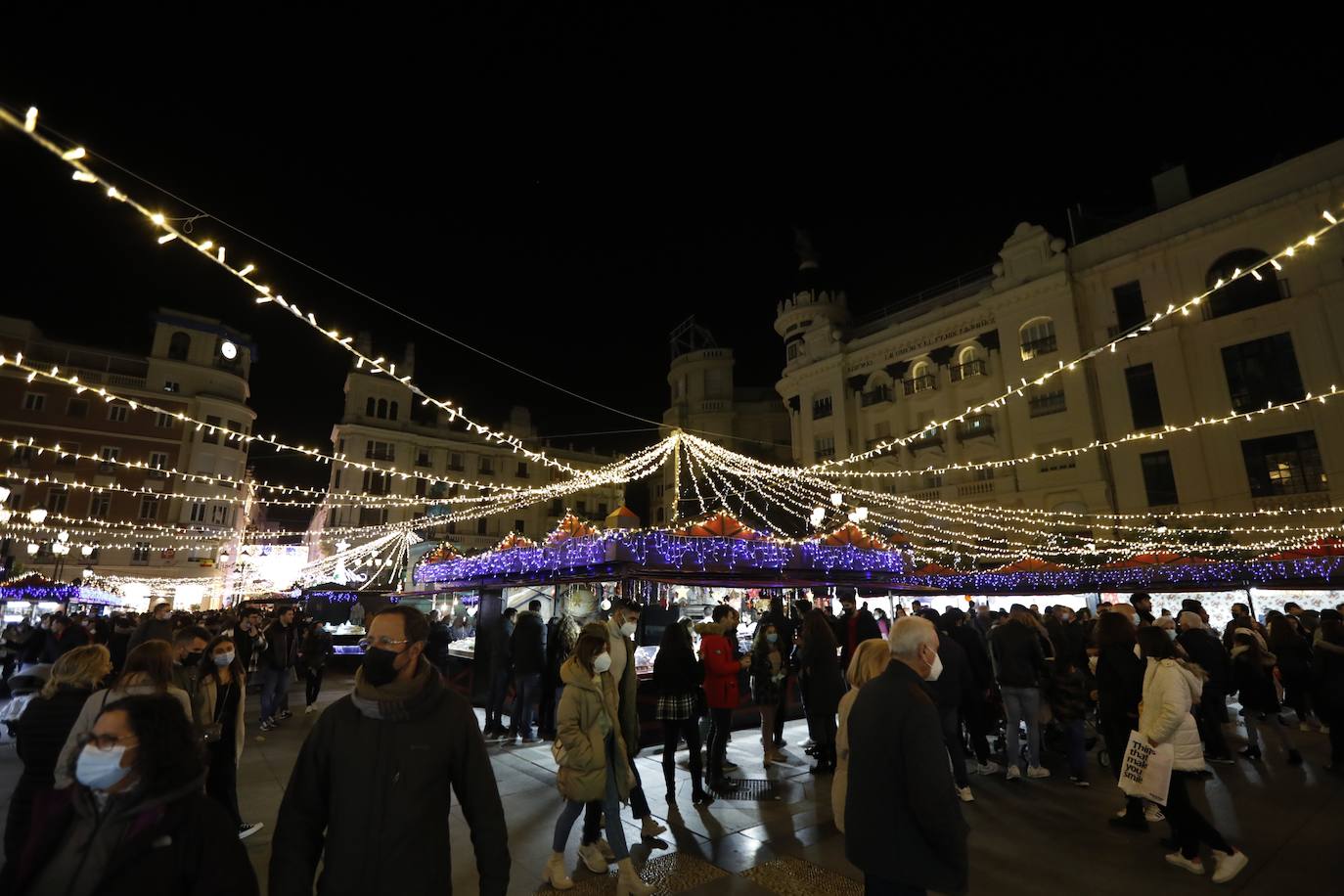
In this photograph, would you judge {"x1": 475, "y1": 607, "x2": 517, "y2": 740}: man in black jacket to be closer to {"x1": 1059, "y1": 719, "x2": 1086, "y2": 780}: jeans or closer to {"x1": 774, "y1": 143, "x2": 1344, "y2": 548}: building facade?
{"x1": 1059, "y1": 719, "x2": 1086, "y2": 780}: jeans

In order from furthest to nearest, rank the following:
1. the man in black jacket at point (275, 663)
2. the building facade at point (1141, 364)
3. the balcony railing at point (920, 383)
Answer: the balcony railing at point (920, 383) < the building facade at point (1141, 364) < the man in black jacket at point (275, 663)

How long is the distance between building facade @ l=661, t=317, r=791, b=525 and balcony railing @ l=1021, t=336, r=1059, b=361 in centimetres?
1482

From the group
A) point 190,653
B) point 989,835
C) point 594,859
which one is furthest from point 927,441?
point 190,653

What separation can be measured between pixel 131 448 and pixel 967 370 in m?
43.2

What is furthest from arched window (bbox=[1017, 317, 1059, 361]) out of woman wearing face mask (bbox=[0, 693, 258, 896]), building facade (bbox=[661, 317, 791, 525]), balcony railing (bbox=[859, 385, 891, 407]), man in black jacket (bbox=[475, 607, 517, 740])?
woman wearing face mask (bbox=[0, 693, 258, 896])

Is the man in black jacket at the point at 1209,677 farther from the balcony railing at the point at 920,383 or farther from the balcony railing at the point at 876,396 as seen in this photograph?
the balcony railing at the point at 876,396

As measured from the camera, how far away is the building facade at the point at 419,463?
129 feet

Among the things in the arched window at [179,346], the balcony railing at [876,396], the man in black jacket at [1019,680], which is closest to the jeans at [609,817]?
the man in black jacket at [1019,680]

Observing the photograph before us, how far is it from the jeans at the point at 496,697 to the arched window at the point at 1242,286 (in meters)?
25.3

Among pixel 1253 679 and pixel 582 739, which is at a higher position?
pixel 582 739

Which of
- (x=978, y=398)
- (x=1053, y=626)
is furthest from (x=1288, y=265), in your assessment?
(x=1053, y=626)

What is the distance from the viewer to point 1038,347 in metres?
25.3

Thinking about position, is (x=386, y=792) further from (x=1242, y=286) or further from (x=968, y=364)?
(x=1242, y=286)

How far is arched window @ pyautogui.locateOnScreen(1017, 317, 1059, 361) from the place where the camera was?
2503 cm
